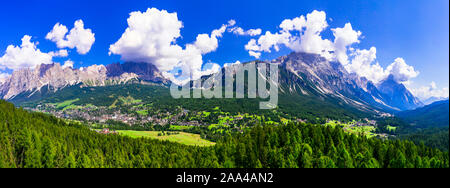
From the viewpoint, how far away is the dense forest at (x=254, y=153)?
5222cm

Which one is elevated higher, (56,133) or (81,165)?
(56,133)

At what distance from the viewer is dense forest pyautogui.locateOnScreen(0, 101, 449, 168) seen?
171ft

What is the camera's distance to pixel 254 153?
6212 centimetres

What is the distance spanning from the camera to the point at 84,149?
7962 centimetres
